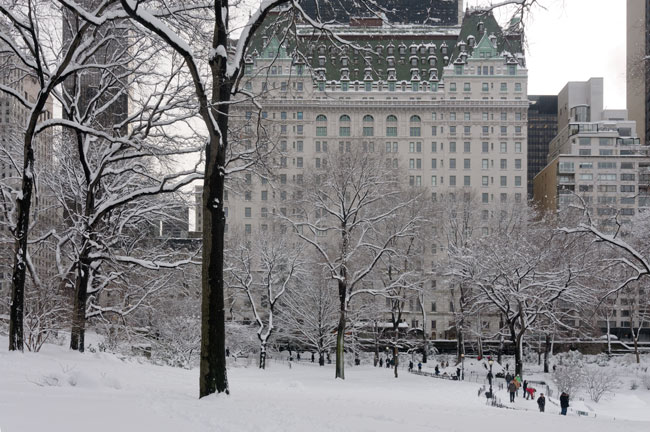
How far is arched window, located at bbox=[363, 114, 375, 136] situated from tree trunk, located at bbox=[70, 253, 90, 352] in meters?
89.6

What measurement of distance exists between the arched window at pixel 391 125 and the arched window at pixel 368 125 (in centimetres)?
224

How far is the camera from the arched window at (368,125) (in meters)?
A: 108

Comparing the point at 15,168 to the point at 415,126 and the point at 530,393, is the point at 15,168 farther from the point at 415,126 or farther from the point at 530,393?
the point at 415,126

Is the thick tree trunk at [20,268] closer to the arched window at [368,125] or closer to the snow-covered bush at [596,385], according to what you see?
the snow-covered bush at [596,385]

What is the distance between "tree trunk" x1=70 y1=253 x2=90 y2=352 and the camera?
1884cm

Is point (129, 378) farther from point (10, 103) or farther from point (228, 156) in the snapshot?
point (10, 103)

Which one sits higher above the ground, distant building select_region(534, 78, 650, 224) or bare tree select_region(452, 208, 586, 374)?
distant building select_region(534, 78, 650, 224)

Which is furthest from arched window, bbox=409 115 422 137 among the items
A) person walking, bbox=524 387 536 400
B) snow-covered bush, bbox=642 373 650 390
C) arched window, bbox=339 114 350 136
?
person walking, bbox=524 387 536 400

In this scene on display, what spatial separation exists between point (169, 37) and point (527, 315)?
3601 cm

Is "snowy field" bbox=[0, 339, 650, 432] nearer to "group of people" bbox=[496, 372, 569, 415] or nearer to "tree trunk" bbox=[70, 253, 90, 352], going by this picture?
"tree trunk" bbox=[70, 253, 90, 352]

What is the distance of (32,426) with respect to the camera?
723 centimetres

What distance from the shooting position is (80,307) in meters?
19.2

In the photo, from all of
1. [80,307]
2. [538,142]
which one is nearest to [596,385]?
[80,307]

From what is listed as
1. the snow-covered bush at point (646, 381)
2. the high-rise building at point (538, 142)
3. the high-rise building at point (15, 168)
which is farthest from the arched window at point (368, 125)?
the high-rise building at point (538, 142)
